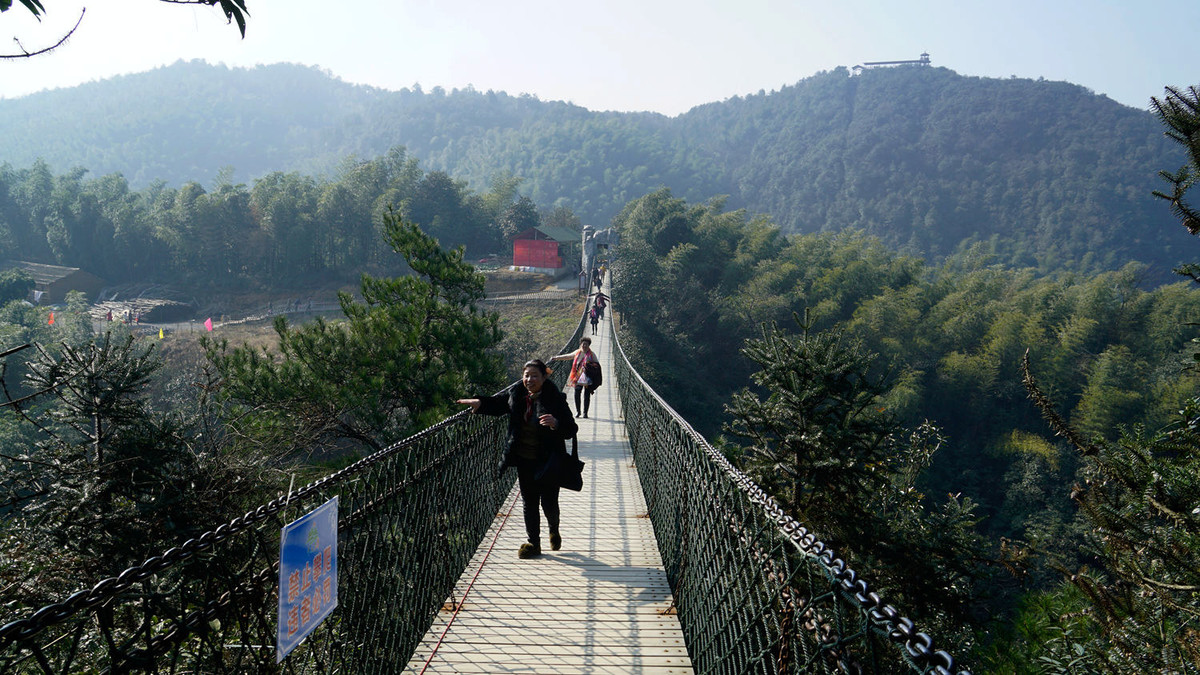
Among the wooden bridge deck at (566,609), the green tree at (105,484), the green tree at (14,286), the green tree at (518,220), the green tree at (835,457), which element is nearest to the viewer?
the wooden bridge deck at (566,609)

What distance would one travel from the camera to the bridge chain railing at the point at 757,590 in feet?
4.57

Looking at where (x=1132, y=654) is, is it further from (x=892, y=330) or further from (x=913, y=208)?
(x=913, y=208)

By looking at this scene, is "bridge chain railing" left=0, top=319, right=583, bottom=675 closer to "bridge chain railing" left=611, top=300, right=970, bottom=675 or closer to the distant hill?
"bridge chain railing" left=611, top=300, right=970, bottom=675

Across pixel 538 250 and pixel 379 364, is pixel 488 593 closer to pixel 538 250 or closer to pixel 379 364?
pixel 379 364

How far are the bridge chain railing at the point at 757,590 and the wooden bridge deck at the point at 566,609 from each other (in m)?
0.19

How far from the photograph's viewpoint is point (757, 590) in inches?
85.4

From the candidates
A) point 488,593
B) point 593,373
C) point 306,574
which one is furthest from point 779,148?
point 306,574

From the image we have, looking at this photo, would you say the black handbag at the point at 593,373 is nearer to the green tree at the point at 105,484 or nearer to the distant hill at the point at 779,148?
the green tree at the point at 105,484

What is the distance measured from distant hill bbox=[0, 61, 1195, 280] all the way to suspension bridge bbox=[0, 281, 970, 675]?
90667 mm

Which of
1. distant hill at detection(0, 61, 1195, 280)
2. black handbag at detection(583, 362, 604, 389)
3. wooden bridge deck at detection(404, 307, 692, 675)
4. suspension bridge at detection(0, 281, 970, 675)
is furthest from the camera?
distant hill at detection(0, 61, 1195, 280)

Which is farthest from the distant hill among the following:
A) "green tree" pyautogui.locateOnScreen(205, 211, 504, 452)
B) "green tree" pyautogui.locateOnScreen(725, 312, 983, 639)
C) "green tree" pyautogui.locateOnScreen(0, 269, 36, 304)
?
"green tree" pyautogui.locateOnScreen(725, 312, 983, 639)

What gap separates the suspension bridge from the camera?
4.80 ft

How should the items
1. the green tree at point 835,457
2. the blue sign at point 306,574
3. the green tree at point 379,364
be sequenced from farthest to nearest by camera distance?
1. the green tree at point 379,364
2. the green tree at point 835,457
3. the blue sign at point 306,574

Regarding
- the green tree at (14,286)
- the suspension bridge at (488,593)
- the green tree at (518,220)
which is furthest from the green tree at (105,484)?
the green tree at (518,220)
